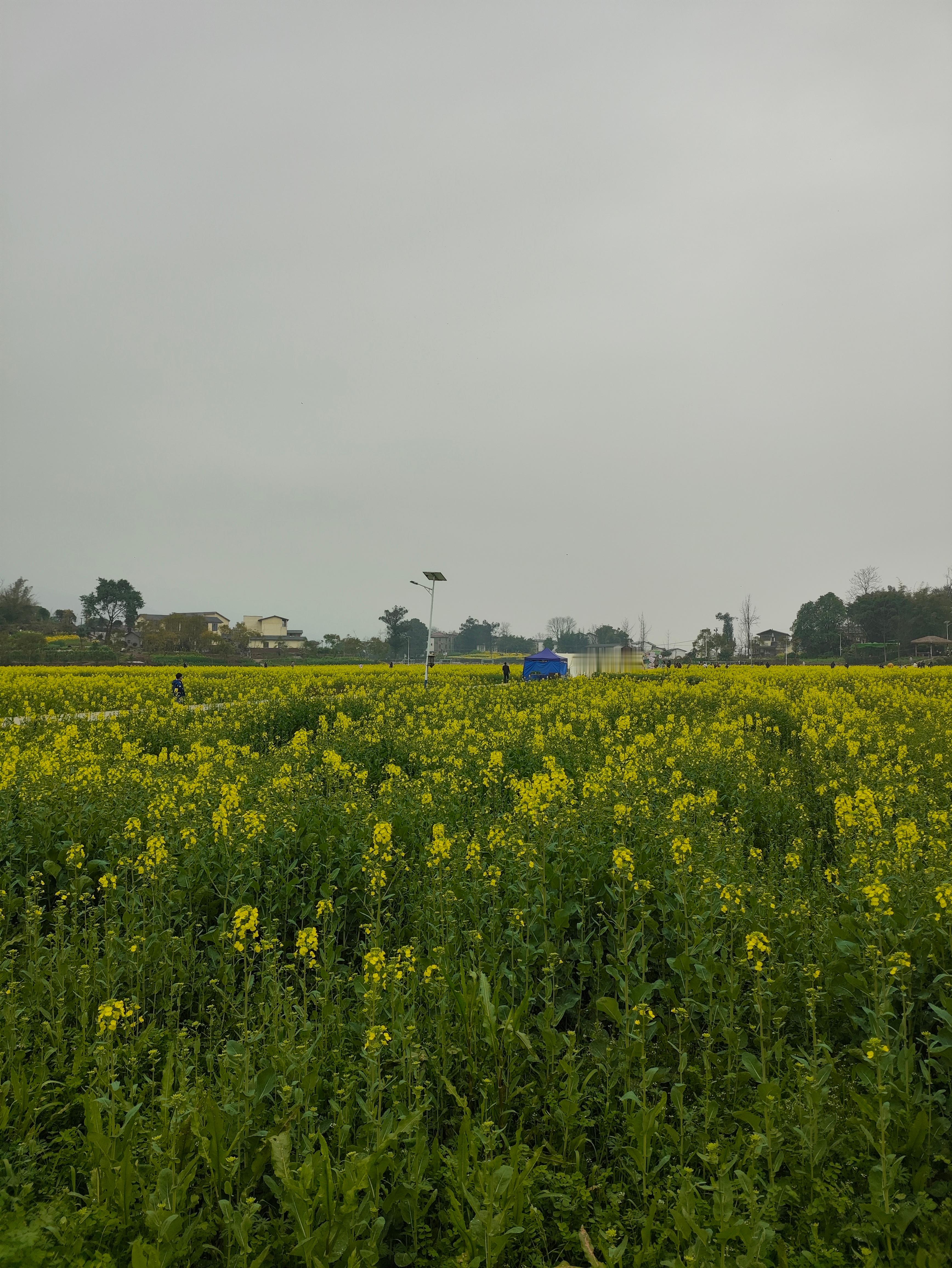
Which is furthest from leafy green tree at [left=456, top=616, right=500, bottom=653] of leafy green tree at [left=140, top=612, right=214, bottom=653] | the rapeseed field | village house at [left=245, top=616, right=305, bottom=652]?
the rapeseed field

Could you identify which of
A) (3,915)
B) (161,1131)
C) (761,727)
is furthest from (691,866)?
(761,727)

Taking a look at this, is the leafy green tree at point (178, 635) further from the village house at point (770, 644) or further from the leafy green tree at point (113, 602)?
the village house at point (770, 644)

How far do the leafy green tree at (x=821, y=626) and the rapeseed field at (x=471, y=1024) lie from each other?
300 ft

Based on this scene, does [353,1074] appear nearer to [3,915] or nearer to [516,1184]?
[516,1184]

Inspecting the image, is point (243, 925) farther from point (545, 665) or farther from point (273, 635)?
point (273, 635)

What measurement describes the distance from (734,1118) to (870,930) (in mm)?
1278

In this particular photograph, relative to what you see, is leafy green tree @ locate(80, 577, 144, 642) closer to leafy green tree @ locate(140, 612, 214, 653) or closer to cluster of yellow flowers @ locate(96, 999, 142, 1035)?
leafy green tree @ locate(140, 612, 214, 653)

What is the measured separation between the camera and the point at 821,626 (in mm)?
93625

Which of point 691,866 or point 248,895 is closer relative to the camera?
point 691,866

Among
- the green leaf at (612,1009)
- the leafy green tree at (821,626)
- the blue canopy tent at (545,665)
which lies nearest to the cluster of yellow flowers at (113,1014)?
the green leaf at (612,1009)

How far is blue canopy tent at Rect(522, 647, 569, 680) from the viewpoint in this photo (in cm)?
4069

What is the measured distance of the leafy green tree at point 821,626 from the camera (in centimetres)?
9000

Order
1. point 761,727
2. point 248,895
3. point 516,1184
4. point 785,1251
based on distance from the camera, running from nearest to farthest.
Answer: point 785,1251 < point 516,1184 < point 248,895 < point 761,727

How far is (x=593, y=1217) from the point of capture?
2867mm
